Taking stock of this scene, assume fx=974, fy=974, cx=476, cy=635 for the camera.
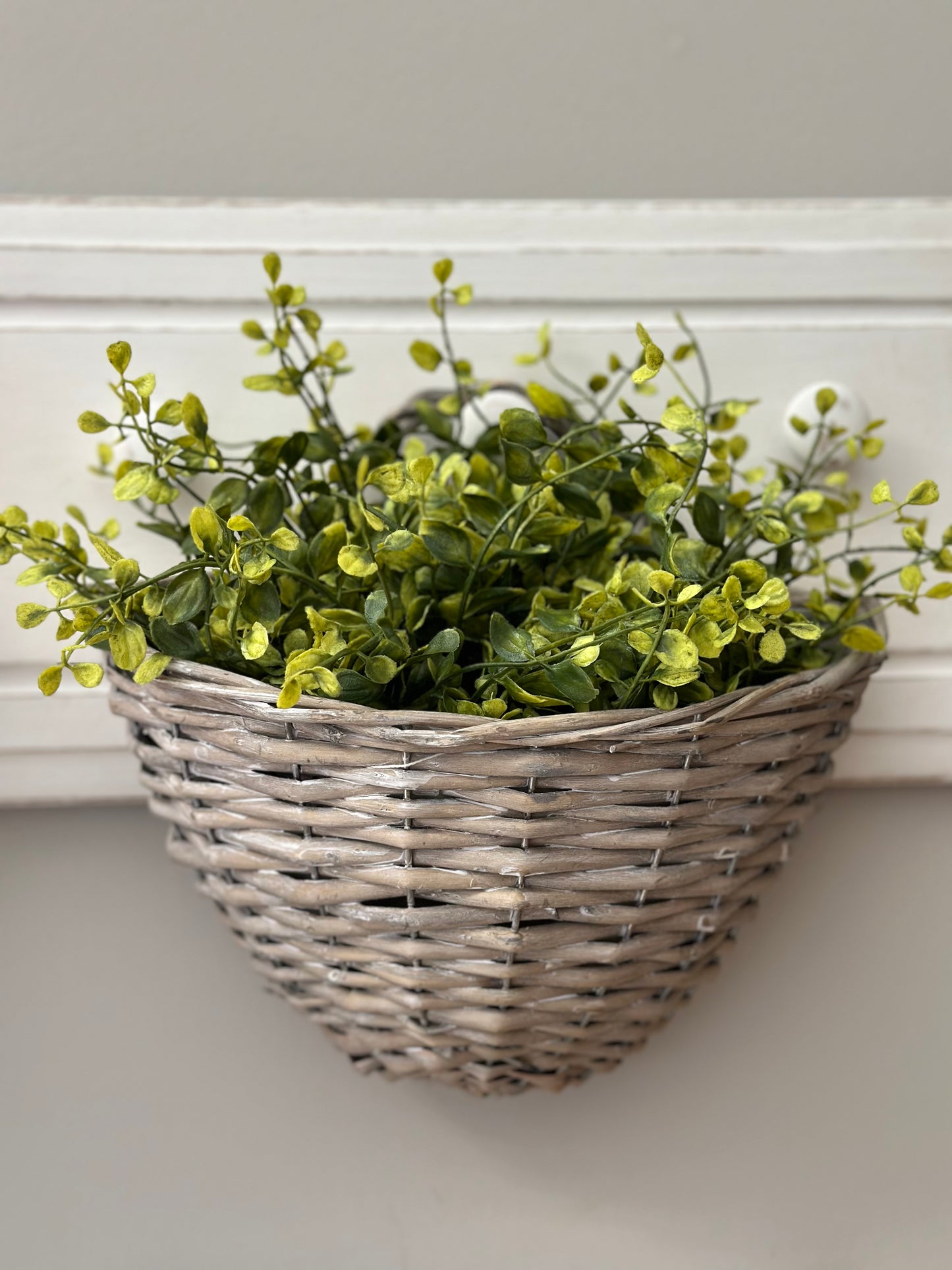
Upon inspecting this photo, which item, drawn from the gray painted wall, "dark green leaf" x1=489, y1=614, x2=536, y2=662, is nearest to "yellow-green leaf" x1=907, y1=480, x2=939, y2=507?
"dark green leaf" x1=489, y1=614, x2=536, y2=662

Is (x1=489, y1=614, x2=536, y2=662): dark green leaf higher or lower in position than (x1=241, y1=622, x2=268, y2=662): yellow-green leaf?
lower

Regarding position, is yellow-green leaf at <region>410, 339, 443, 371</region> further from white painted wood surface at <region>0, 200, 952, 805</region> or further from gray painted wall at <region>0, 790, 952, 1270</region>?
gray painted wall at <region>0, 790, 952, 1270</region>

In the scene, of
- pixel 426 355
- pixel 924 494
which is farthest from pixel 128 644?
pixel 924 494

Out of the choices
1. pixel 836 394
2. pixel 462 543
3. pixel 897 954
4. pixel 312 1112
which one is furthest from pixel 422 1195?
pixel 836 394

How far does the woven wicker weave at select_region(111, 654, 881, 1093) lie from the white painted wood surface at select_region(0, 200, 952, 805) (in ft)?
Result: 0.57

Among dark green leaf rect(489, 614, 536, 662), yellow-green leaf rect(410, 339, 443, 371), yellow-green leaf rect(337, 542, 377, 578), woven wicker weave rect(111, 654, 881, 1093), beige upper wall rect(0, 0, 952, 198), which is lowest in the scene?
woven wicker weave rect(111, 654, 881, 1093)

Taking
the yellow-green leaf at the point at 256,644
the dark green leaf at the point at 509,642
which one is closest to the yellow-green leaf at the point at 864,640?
the dark green leaf at the point at 509,642

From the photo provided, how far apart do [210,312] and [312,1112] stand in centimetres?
52

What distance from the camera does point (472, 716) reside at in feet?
1.27

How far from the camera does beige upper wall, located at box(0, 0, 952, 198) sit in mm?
603

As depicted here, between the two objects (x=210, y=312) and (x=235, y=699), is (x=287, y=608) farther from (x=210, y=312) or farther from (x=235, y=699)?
(x=210, y=312)

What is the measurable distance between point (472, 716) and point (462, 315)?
33 cm

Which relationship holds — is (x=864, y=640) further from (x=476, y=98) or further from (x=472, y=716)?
(x=476, y=98)

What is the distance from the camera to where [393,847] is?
0.41 meters
